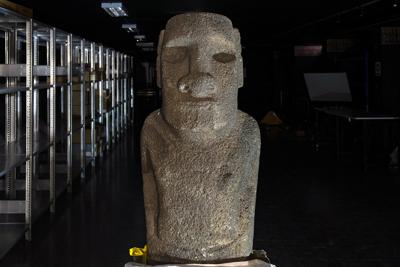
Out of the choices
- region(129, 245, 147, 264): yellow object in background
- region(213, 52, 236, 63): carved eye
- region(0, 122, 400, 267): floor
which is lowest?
region(0, 122, 400, 267): floor

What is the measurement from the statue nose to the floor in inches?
81.0

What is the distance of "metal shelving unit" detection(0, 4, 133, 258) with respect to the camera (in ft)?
14.2

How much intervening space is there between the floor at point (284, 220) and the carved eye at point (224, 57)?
207cm

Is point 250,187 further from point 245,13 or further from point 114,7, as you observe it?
point 245,13

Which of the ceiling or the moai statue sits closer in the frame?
the moai statue

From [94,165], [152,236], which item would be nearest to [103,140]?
[94,165]

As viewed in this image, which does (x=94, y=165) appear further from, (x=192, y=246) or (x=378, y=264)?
(x=192, y=246)

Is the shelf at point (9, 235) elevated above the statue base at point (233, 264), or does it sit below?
below

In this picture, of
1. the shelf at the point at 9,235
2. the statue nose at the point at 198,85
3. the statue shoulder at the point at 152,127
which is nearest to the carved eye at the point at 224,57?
the statue nose at the point at 198,85

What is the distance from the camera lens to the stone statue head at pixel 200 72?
7.52 ft

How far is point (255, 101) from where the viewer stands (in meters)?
20.5

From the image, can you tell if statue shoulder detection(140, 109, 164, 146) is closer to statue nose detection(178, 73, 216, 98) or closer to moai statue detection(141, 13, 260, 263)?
moai statue detection(141, 13, 260, 263)

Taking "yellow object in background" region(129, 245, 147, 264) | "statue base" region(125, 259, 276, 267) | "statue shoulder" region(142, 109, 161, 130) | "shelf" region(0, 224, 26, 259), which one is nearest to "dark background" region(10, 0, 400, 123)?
"shelf" region(0, 224, 26, 259)

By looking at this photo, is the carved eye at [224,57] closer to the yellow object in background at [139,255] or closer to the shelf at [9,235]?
the yellow object in background at [139,255]
